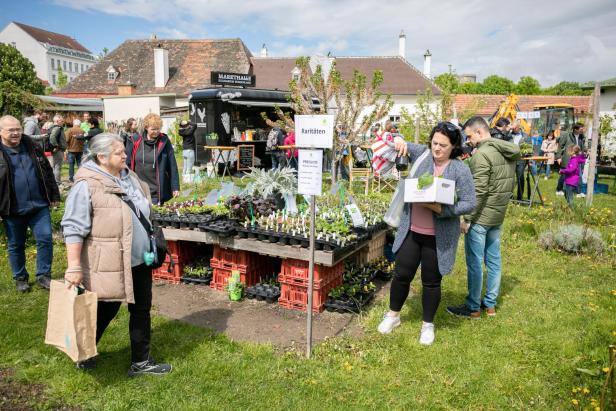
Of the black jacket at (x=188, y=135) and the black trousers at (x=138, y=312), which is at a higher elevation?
the black jacket at (x=188, y=135)

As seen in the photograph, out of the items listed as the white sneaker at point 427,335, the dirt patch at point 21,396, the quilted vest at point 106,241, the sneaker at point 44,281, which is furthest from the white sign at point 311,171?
the sneaker at point 44,281

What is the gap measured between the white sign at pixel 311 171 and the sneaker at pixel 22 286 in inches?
132

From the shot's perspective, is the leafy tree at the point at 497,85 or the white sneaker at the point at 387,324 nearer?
the white sneaker at the point at 387,324

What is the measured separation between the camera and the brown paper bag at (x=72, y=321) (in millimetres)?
2689

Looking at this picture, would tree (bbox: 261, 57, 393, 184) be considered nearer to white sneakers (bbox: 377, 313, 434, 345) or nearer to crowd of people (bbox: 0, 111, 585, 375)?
crowd of people (bbox: 0, 111, 585, 375)

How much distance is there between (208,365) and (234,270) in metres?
1.52

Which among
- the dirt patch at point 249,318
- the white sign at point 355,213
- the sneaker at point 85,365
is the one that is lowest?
the dirt patch at point 249,318

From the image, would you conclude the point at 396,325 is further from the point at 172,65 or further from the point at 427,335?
the point at 172,65

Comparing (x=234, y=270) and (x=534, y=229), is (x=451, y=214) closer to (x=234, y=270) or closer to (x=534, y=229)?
(x=234, y=270)

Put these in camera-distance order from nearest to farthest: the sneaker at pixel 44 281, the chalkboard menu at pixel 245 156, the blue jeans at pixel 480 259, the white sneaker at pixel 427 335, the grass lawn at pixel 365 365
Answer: the grass lawn at pixel 365 365, the white sneaker at pixel 427 335, the blue jeans at pixel 480 259, the sneaker at pixel 44 281, the chalkboard menu at pixel 245 156

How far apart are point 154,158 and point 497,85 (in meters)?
57.0

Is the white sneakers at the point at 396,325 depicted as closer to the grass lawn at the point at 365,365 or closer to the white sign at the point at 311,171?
the grass lawn at the point at 365,365

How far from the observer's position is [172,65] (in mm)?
32375

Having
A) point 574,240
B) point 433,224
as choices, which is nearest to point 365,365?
point 433,224
